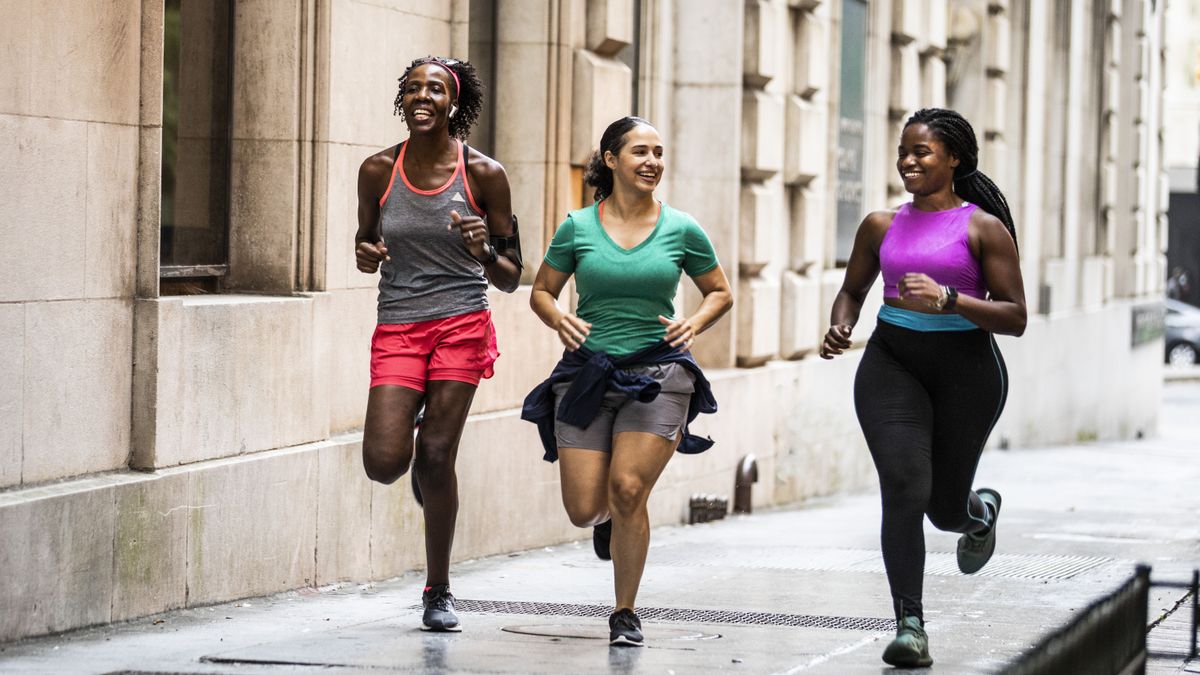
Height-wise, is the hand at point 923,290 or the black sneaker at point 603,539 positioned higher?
the hand at point 923,290

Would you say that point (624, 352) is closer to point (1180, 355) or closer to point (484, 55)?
point (484, 55)

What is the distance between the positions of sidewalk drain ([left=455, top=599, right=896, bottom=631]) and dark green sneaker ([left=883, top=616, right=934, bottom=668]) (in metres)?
0.91

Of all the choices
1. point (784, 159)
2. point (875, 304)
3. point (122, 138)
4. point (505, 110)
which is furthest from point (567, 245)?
point (875, 304)

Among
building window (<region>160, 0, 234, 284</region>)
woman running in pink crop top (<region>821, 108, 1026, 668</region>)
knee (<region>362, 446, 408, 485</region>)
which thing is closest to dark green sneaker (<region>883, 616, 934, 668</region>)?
woman running in pink crop top (<region>821, 108, 1026, 668</region>)

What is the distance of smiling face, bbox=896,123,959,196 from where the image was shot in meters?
7.06

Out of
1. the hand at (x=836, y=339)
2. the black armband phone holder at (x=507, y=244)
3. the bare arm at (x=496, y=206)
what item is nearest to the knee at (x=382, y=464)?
the bare arm at (x=496, y=206)

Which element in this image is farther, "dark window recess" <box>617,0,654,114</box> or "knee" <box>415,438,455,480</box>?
"dark window recess" <box>617,0,654,114</box>

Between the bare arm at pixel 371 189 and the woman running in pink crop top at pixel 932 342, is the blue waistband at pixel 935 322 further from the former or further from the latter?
the bare arm at pixel 371 189

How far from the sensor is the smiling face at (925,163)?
706 cm

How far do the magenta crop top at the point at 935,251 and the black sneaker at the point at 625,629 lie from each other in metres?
1.41

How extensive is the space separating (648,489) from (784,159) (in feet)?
28.1

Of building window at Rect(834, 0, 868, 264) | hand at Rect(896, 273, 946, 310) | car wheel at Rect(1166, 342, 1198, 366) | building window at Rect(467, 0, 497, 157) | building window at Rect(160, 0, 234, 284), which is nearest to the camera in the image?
hand at Rect(896, 273, 946, 310)

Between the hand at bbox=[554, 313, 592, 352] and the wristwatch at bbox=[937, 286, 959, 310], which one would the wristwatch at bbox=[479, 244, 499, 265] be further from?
the wristwatch at bbox=[937, 286, 959, 310]

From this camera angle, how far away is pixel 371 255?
7125 millimetres
